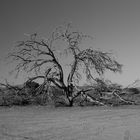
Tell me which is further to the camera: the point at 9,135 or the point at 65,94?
the point at 65,94

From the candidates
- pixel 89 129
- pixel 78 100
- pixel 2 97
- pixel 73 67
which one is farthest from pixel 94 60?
pixel 89 129

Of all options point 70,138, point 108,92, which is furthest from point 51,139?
point 108,92


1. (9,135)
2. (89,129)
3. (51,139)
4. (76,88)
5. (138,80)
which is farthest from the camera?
(76,88)

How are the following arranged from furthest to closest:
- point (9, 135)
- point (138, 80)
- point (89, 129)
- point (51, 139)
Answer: point (138, 80) < point (89, 129) < point (9, 135) < point (51, 139)

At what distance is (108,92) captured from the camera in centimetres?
1758

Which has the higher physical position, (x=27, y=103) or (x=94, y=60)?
(x=94, y=60)

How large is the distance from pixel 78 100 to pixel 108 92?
6.80 ft

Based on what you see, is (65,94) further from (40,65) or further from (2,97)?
(2,97)

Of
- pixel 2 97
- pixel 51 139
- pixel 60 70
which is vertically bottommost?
pixel 51 139

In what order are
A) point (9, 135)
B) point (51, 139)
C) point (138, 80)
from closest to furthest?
point (51, 139), point (9, 135), point (138, 80)

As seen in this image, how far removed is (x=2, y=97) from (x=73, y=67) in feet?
15.8

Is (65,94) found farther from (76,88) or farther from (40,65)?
(40,65)

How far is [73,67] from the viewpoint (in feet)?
60.5

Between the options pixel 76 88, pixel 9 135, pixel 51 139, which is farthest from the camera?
pixel 76 88
